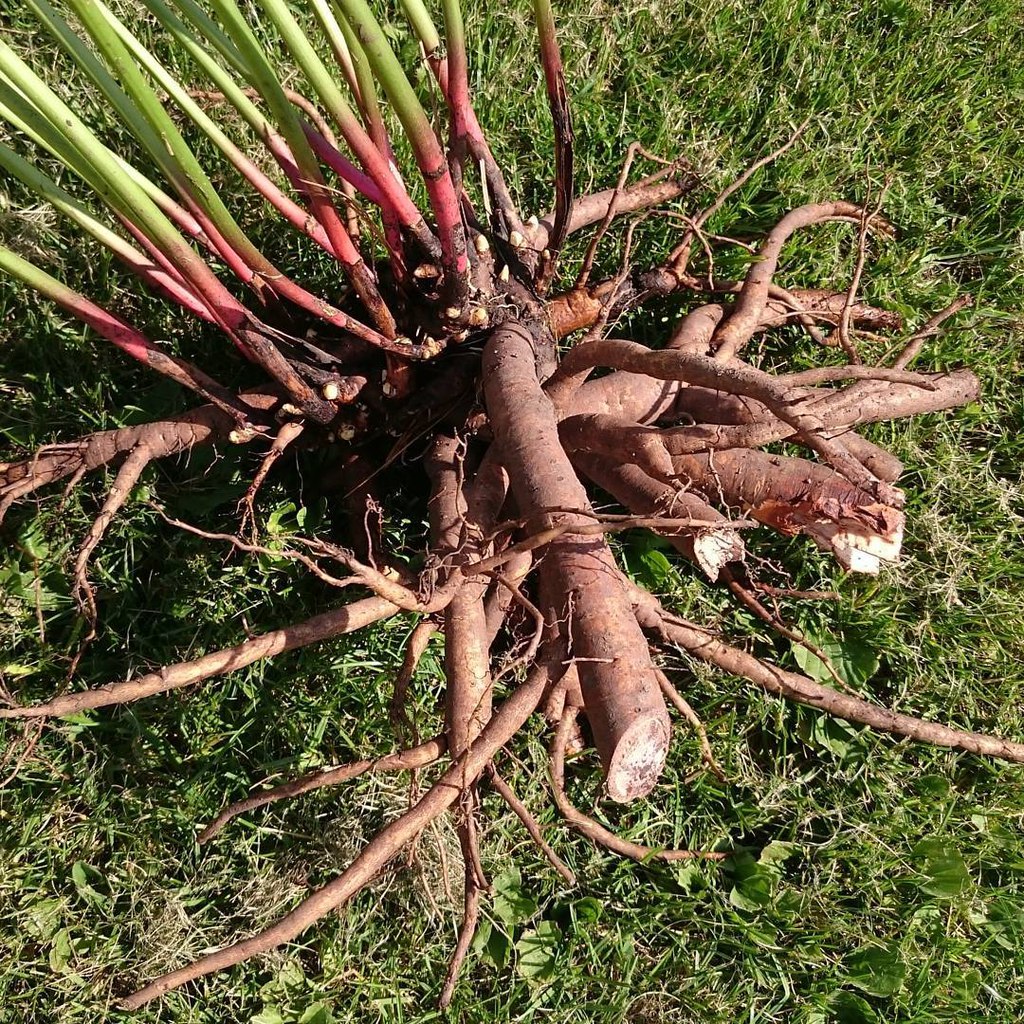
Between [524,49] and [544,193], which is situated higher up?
[524,49]

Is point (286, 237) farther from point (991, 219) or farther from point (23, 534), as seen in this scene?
point (991, 219)

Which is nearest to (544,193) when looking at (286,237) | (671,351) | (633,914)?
(286,237)

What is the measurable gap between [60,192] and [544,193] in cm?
114

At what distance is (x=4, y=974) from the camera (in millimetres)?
→ 1605

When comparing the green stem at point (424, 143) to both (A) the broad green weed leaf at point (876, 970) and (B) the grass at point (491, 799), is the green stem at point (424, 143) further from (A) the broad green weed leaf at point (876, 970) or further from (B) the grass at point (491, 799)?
(A) the broad green weed leaf at point (876, 970)

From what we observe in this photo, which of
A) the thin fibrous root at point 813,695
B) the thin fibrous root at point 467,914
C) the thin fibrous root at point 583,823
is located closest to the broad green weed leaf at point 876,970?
the thin fibrous root at point 583,823

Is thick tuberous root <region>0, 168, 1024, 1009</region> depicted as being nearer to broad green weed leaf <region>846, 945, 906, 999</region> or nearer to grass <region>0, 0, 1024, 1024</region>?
grass <region>0, 0, 1024, 1024</region>

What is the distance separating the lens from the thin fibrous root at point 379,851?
123cm

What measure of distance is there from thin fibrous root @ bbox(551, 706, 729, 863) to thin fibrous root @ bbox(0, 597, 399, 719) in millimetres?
364

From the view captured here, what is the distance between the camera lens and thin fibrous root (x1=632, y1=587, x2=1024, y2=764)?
173cm

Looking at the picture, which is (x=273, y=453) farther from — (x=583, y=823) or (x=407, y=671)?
(x=583, y=823)

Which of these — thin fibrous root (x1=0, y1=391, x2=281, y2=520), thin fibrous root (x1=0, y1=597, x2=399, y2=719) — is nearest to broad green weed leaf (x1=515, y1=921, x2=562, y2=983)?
thin fibrous root (x1=0, y1=597, x2=399, y2=719)

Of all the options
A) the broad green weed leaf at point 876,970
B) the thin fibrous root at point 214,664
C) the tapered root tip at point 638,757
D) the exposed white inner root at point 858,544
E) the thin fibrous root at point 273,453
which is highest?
the thin fibrous root at point 273,453

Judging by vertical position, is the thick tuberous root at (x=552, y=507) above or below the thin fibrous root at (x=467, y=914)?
above
